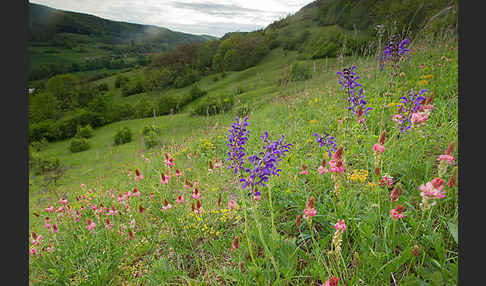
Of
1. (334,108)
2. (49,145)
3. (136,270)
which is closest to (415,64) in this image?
(334,108)

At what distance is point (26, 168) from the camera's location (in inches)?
63.6

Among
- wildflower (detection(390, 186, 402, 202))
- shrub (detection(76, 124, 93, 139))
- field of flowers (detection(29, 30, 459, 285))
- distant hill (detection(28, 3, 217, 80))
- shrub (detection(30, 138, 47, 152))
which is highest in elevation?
distant hill (detection(28, 3, 217, 80))

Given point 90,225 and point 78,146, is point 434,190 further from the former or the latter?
point 78,146

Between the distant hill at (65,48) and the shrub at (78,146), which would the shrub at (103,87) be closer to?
the distant hill at (65,48)

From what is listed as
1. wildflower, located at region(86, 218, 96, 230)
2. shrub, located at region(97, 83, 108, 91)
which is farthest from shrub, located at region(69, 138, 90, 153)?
shrub, located at region(97, 83, 108, 91)

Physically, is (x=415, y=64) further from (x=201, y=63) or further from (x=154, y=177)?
(x=201, y=63)

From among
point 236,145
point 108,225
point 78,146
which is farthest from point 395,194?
point 78,146

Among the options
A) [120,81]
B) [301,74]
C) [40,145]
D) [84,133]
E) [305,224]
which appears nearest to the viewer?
[305,224]

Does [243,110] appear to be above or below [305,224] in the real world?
above

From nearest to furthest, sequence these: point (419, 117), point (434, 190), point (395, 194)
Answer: point (434, 190) → point (395, 194) → point (419, 117)

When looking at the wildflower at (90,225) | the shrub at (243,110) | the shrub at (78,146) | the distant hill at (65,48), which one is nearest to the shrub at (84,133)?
the shrub at (78,146)

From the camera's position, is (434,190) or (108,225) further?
(108,225)

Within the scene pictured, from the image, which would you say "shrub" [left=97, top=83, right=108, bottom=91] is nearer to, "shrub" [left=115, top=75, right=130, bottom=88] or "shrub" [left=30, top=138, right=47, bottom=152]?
"shrub" [left=115, top=75, right=130, bottom=88]

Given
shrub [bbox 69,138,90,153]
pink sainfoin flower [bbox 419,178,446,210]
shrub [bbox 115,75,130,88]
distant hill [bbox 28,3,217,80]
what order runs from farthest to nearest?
1. distant hill [bbox 28,3,217,80]
2. shrub [bbox 115,75,130,88]
3. shrub [bbox 69,138,90,153]
4. pink sainfoin flower [bbox 419,178,446,210]
